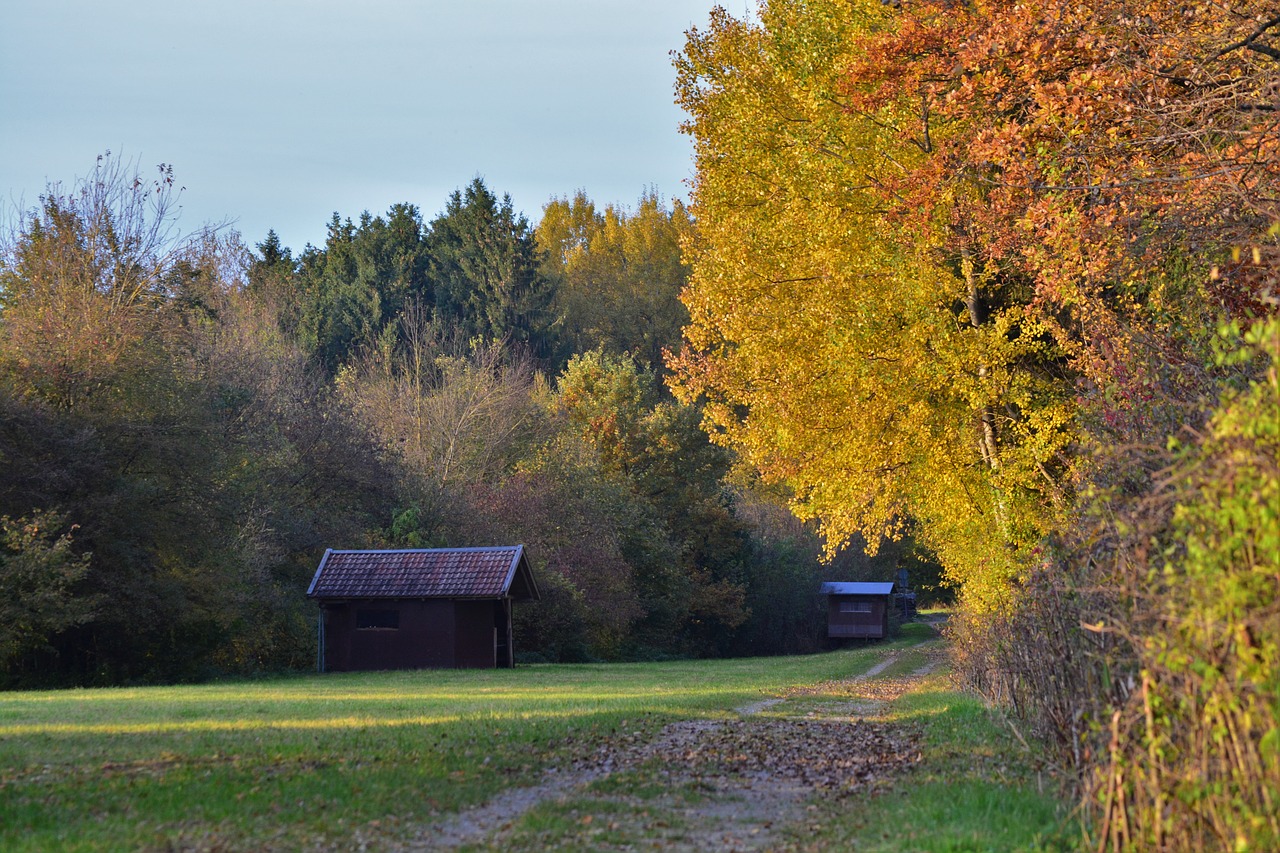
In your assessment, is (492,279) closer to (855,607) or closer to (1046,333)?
(855,607)

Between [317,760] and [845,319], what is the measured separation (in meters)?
11.2

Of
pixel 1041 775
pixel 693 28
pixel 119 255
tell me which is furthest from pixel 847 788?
pixel 119 255

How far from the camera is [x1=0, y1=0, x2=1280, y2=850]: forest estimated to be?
20.1ft

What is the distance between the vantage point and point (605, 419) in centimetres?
4925

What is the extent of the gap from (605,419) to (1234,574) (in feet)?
145

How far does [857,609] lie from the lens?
56844mm

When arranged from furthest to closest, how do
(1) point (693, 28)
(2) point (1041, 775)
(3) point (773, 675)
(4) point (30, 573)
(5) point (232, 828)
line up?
(3) point (773, 675) < (4) point (30, 573) < (1) point (693, 28) < (2) point (1041, 775) < (5) point (232, 828)

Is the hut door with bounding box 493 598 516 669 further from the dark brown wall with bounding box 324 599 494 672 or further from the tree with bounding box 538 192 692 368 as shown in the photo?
the tree with bounding box 538 192 692 368

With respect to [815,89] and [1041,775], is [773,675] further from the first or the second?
[1041,775]

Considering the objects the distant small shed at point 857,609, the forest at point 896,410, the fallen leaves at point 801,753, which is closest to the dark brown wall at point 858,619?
the distant small shed at point 857,609

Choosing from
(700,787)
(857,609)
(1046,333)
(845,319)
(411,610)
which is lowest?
(857,609)

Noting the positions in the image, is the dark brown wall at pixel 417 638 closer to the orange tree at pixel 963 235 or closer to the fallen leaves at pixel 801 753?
the orange tree at pixel 963 235

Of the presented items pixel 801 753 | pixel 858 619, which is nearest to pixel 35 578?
pixel 801 753

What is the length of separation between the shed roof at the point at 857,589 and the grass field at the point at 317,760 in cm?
3741
